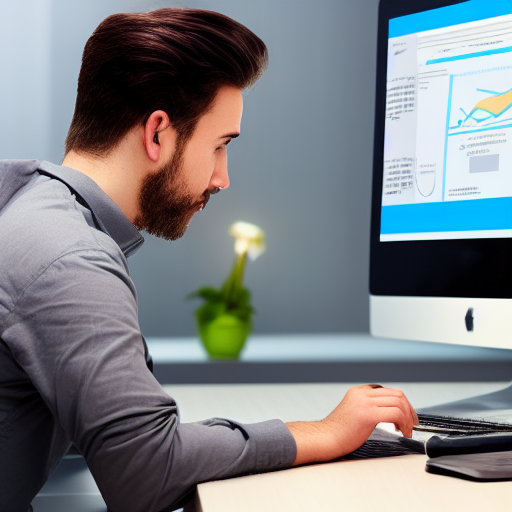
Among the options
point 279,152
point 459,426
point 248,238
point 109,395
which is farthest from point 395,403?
point 279,152

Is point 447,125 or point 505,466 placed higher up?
point 447,125

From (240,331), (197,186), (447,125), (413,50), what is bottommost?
(240,331)

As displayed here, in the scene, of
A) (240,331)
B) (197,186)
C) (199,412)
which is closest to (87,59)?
(197,186)

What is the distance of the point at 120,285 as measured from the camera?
648 millimetres

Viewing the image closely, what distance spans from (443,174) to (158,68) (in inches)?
20.5

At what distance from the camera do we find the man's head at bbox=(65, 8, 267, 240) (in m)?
0.85

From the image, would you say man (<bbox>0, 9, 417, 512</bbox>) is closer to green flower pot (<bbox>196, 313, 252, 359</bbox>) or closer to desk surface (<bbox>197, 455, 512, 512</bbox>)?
desk surface (<bbox>197, 455, 512, 512</bbox>)

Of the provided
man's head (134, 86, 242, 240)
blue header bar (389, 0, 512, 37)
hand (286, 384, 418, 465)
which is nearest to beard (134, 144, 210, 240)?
man's head (134, 86, 242, 240)

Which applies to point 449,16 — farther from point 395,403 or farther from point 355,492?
point 355,492

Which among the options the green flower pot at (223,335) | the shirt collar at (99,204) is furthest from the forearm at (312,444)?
the green flower pot at (223,335)

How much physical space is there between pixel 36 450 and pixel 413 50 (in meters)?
0.89

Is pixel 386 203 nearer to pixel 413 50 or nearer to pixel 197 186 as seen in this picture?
pixel 413 50

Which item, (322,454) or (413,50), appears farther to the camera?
(413,50)

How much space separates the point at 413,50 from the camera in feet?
4.04
